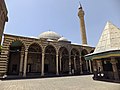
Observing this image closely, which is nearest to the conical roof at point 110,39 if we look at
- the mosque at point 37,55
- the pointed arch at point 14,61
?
the mosque at point 37,55

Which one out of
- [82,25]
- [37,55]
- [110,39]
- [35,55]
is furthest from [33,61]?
[82,25]

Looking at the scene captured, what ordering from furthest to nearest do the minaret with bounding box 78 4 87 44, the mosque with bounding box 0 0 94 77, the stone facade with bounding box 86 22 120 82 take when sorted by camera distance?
1. the minaret with bounding box 78 4 87 44
2. the mosque with bounding box 0 0 94 77
3. the stone facade with bounding box 86 22 120 82

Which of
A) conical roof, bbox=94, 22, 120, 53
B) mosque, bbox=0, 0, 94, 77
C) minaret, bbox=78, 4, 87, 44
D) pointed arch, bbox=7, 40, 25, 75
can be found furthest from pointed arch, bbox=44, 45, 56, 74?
conical roof, bbox=94, 22, 120, 53

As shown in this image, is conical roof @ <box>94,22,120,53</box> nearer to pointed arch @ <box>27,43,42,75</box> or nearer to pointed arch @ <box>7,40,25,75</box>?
pointed arch @ <box>27,43,42,75</box>

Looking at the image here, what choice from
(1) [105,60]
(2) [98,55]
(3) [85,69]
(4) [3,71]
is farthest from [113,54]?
(3) [85,69]

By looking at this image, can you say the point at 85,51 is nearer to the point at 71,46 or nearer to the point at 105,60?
the point at 71,46

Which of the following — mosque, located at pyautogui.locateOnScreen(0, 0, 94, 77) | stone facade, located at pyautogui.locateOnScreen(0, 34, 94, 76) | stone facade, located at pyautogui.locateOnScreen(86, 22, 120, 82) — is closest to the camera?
stone facade, located at pyautogui.locateOnScreen(86, 22, 120, 82)

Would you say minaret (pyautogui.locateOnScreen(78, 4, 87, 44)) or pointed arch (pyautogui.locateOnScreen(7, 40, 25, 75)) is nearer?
pointed arch (pyautogui.locateOnScreen(7, 40, 25, 75))

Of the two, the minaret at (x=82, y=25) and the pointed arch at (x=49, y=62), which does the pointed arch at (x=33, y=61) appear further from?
the minaret at (x=82, y=25)

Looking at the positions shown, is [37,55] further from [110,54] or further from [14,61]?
[110,54]

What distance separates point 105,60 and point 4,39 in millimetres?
13798

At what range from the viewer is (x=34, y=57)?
21.2m

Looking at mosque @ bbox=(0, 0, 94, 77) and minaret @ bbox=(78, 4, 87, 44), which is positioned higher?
minaret @ bbox=(78, 4, 87, 44)

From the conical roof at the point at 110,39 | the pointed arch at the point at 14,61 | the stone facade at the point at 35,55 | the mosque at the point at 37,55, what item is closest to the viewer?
the conical roof at the point at 110,39
